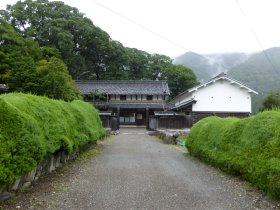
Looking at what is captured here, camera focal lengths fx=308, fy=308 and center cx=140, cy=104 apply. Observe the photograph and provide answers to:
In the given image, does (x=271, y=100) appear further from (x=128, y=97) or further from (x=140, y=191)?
(x=140, y=191)

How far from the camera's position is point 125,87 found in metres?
50.0

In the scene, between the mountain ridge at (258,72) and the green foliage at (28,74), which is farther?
the mountain ridge at (258,72)

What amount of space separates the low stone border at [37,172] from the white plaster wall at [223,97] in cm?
2706

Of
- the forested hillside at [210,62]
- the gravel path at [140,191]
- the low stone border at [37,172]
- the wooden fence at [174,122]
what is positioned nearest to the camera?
the low stone border at [37,172]

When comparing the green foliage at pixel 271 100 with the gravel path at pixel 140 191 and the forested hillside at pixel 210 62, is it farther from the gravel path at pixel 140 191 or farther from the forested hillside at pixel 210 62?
the forested hillside at pixel 210 62

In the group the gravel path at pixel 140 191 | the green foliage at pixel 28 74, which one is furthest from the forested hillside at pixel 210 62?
the gravel path at pixel 140 191

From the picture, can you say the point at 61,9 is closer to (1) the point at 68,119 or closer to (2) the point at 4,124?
(1) the point at 68,119

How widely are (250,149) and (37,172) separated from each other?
17.0 feet

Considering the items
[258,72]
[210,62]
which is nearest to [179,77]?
[258,72]

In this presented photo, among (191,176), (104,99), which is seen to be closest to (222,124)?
(191,176)

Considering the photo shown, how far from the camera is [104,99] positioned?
4906cm

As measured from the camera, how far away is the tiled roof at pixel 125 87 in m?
48.5

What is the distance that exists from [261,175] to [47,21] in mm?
48422

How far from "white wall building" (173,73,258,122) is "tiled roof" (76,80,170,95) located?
11193mm
